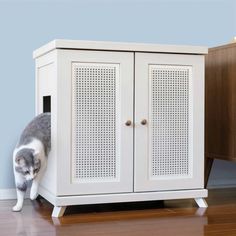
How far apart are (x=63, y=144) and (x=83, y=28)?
704 mm

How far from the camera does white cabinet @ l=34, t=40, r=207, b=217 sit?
1.83 metres

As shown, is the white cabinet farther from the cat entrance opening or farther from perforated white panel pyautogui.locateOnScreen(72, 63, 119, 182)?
the cat entrance opening

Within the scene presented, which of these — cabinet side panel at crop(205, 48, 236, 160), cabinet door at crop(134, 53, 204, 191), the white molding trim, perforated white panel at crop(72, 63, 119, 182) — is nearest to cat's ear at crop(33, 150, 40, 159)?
perforated white panel at crop(72, 63, 119, 182)

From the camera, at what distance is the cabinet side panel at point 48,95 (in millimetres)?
1854

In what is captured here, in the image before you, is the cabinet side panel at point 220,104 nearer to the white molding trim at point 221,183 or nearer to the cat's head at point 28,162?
the white molding trim at point 221,183

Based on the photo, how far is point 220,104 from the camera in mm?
2227

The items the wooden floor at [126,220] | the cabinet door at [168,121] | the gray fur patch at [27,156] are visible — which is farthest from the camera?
the cabinet door at [168,121]

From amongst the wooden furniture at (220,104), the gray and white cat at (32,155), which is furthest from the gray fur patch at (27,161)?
the wooden furniture at (220,104)

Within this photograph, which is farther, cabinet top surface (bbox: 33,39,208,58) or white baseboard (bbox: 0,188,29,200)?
white baseboard (bbox: 0,188,29,200)

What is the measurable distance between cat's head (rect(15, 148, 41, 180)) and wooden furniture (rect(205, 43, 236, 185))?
0.84 metres

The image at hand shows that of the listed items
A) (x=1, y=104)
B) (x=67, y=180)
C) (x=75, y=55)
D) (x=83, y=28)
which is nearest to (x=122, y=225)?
(x=67, y=180)

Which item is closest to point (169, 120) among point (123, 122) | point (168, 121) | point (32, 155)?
point (168, 121)

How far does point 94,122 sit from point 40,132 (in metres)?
0.20

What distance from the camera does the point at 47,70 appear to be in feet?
6.58
